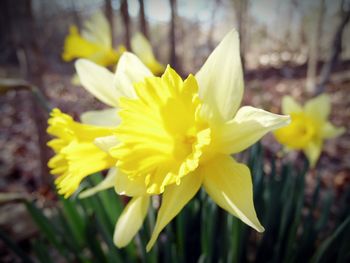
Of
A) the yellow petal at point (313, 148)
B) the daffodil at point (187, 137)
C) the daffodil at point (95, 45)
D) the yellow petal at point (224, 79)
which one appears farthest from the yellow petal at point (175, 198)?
the yellow petal at point (313, 148)

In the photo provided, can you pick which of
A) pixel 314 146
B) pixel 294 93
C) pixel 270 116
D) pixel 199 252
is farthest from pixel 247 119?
pixel 294 93

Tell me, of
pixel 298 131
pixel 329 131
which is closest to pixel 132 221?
pixel 298 131

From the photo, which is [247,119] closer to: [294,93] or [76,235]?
[76,235]

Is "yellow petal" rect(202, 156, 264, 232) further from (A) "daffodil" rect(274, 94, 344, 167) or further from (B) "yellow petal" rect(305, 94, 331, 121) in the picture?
(B) "yellow petal" rect(305, 94, 331, 121)

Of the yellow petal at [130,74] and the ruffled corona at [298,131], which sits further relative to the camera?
the ruffled corona at [298,131]

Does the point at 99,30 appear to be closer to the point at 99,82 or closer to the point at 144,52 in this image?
the point at 144,52

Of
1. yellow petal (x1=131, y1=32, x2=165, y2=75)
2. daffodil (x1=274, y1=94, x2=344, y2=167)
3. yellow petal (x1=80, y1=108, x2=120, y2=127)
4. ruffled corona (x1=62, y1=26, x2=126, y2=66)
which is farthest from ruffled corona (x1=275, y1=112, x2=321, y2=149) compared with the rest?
ruffled corona (x1=62, y1=26, x2=126, y2=66)

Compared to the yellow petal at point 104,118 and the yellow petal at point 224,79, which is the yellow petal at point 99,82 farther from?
the yellow petal at point 224,79
